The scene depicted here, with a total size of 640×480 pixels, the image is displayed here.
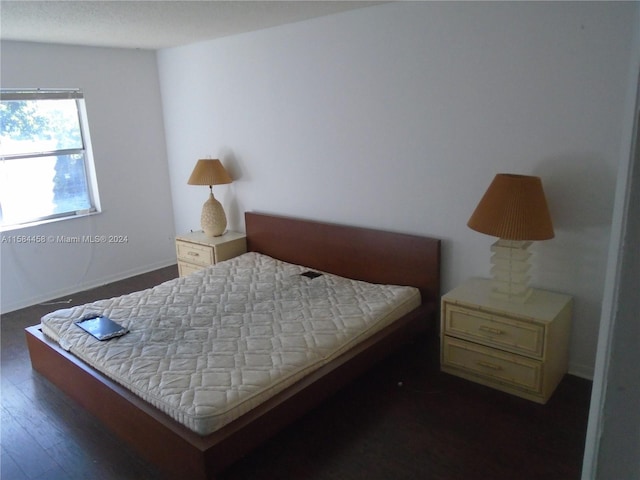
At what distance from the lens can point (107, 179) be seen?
4.62m

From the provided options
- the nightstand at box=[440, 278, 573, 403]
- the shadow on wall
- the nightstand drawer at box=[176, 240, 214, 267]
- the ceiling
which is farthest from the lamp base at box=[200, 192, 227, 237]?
the shadow on wall

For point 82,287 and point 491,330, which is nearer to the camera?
point 491,330

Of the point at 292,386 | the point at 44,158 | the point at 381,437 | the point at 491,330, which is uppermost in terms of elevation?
the point at 44,158

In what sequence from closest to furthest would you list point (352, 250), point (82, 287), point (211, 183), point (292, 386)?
point (292, 386), point (352, 250), point (211, 183), point (82, 287)

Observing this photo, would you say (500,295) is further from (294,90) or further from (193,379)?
(294,90)

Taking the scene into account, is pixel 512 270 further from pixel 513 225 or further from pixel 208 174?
pixel 208 174

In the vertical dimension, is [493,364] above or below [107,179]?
below

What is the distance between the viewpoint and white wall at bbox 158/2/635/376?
2.48 metres

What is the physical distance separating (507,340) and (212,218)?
272cm

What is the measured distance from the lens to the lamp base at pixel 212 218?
429 cm

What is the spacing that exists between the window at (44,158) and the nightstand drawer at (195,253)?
102 centimetres

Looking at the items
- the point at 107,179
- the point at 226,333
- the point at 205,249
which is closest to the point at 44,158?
the point at 107,179

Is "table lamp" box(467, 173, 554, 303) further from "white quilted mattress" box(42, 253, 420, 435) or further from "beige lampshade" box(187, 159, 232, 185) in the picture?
"beige lampshade" box(187, 159, 232, 185)

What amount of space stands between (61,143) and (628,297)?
4.80 m
